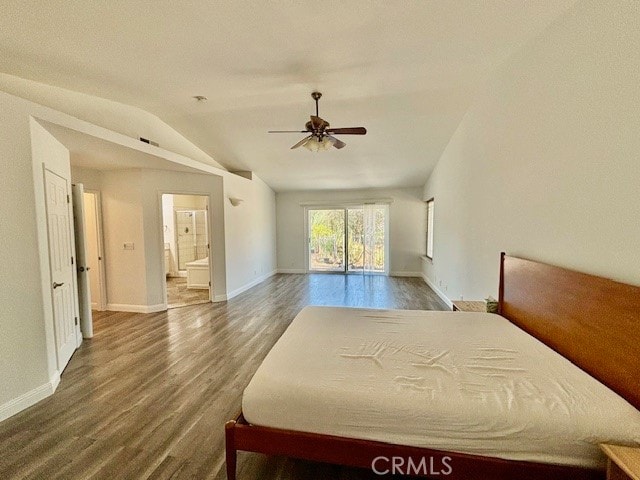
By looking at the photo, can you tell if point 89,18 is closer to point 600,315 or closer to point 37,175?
point 37,175

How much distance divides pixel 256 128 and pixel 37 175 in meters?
2.76

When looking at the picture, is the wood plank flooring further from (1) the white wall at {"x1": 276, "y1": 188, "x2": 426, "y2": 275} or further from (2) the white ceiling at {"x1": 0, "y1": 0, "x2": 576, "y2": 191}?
(1) the white wall at {"x1": 276, "y1": 188, "x2": 426, "y2": 275}

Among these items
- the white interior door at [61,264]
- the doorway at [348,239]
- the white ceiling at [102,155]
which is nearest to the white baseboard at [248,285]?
the doorway at [348,239]

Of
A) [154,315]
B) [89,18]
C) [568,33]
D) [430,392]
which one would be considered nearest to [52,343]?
[154,315]

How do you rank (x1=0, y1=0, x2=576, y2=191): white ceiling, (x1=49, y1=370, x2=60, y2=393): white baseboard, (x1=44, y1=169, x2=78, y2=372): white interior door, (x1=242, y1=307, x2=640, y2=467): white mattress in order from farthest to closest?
1. (x1=44, y1=169, x2=78, y2=372): white interior door
2. (x1=49, y1=370, x2=60, y2=393): white baseboard
3. (x1=0, y1=0, x2=576, y2=191): white ceiling
4. (x1=242, y1=307, x2=640, y2=467): white mattress

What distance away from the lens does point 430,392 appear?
138 cm

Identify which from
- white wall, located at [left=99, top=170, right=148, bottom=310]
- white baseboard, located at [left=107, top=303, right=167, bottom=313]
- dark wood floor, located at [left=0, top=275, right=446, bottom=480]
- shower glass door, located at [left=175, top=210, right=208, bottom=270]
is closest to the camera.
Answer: dark wood floor, located at [left=0, top=275, right=446, bottom=480]

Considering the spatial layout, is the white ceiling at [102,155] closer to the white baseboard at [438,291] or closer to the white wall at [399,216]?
the white wall at [399,216]

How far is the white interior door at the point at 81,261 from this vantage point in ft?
11.6

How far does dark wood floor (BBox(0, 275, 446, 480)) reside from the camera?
1.68 metres

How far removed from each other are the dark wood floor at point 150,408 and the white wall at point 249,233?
5.26ft

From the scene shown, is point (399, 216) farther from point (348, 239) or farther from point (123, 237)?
point (123, 237)

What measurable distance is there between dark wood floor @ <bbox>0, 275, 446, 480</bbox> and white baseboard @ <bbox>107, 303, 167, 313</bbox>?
15cm

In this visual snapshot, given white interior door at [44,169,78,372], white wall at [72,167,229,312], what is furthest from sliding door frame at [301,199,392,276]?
white interior door at [44,169,78,372]
